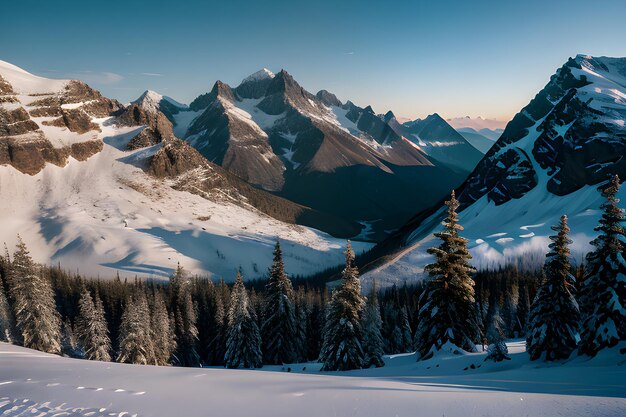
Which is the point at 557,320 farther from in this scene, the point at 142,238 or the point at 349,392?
the point at 142,238

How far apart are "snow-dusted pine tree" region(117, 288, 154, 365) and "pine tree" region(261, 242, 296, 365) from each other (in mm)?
15224

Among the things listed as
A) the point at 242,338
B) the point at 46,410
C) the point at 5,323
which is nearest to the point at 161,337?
the point at 242,338

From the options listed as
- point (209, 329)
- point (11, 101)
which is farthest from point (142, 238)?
point (11, 101)

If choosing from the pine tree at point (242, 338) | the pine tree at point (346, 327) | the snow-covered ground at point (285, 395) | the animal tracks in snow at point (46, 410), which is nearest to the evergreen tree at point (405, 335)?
the pine tree at point (242, 338)

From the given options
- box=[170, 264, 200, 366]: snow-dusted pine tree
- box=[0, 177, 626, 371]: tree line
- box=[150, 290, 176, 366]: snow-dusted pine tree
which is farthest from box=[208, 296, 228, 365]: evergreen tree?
box=[150, 290, 176, 366]: snow-dusted pine tree

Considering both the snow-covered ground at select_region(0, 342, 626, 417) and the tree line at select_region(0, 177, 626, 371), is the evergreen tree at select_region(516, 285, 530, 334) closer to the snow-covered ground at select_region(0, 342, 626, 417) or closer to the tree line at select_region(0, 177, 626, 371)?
the tree line at select_region(0, 177, 626, 371)

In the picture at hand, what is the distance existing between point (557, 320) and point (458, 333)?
6442 mm

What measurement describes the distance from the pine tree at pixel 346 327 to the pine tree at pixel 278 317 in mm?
11059

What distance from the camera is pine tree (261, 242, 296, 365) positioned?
44094 millimetres

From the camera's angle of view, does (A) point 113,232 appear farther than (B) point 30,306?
Yes

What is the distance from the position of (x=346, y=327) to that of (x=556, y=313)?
1689 centimetres

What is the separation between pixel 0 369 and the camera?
15.8 m

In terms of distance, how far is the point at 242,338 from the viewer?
47.4 meters

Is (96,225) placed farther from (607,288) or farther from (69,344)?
(607,288)
